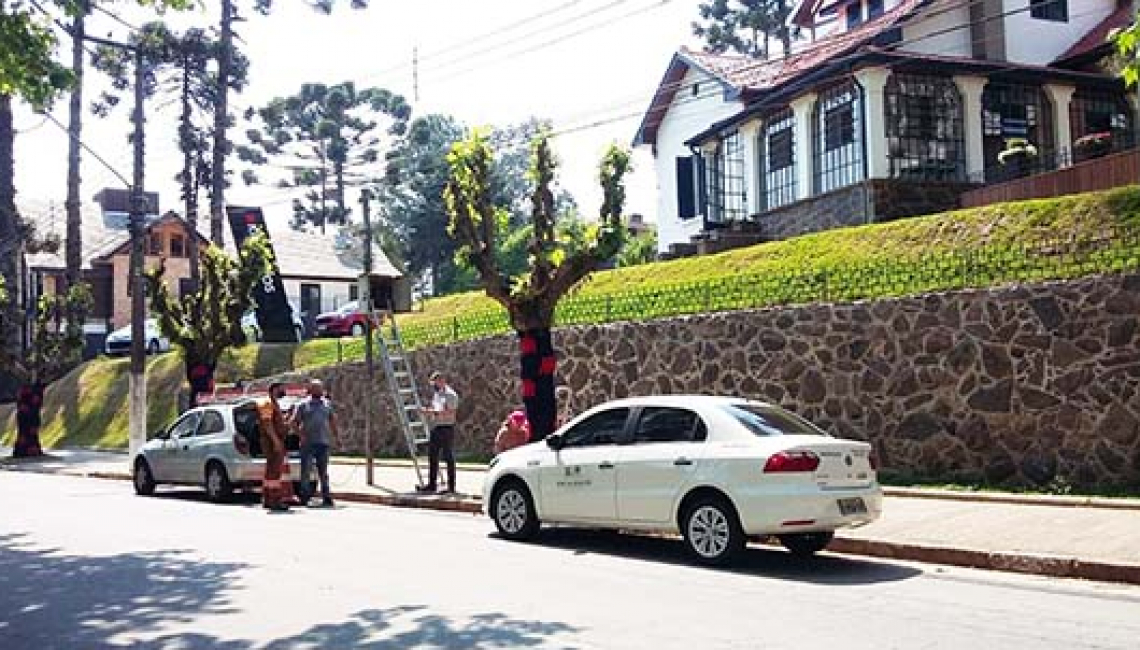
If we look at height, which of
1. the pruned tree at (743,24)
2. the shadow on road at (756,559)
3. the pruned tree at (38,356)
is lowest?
the shadow on road at (756,559)

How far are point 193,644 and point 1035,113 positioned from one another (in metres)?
24.9

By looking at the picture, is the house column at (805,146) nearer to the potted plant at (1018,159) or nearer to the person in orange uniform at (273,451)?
the potted plant at (1018,159)

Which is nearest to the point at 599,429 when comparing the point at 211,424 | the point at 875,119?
the point at 211,424

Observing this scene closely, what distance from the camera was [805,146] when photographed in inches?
1077

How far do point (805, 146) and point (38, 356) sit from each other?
20.7 metres

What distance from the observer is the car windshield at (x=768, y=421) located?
10109 mm

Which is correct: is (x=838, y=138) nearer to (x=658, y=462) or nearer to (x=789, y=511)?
(x=658, y=462)

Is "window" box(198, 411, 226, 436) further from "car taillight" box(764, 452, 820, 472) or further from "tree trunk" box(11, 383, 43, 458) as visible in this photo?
"tree trunk" box(11, 383, 43, 458)

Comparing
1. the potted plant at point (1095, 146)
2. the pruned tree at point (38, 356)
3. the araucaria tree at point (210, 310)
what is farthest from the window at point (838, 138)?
the pruned tree at point (38, 356)

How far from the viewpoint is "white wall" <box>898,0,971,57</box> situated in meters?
30.4

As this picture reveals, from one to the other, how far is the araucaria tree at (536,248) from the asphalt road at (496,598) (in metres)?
3.97

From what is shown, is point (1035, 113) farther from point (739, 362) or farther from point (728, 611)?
point (728, 611)

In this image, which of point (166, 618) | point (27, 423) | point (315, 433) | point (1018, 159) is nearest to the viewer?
point (166, 618)

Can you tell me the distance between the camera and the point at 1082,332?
43.5 ft
